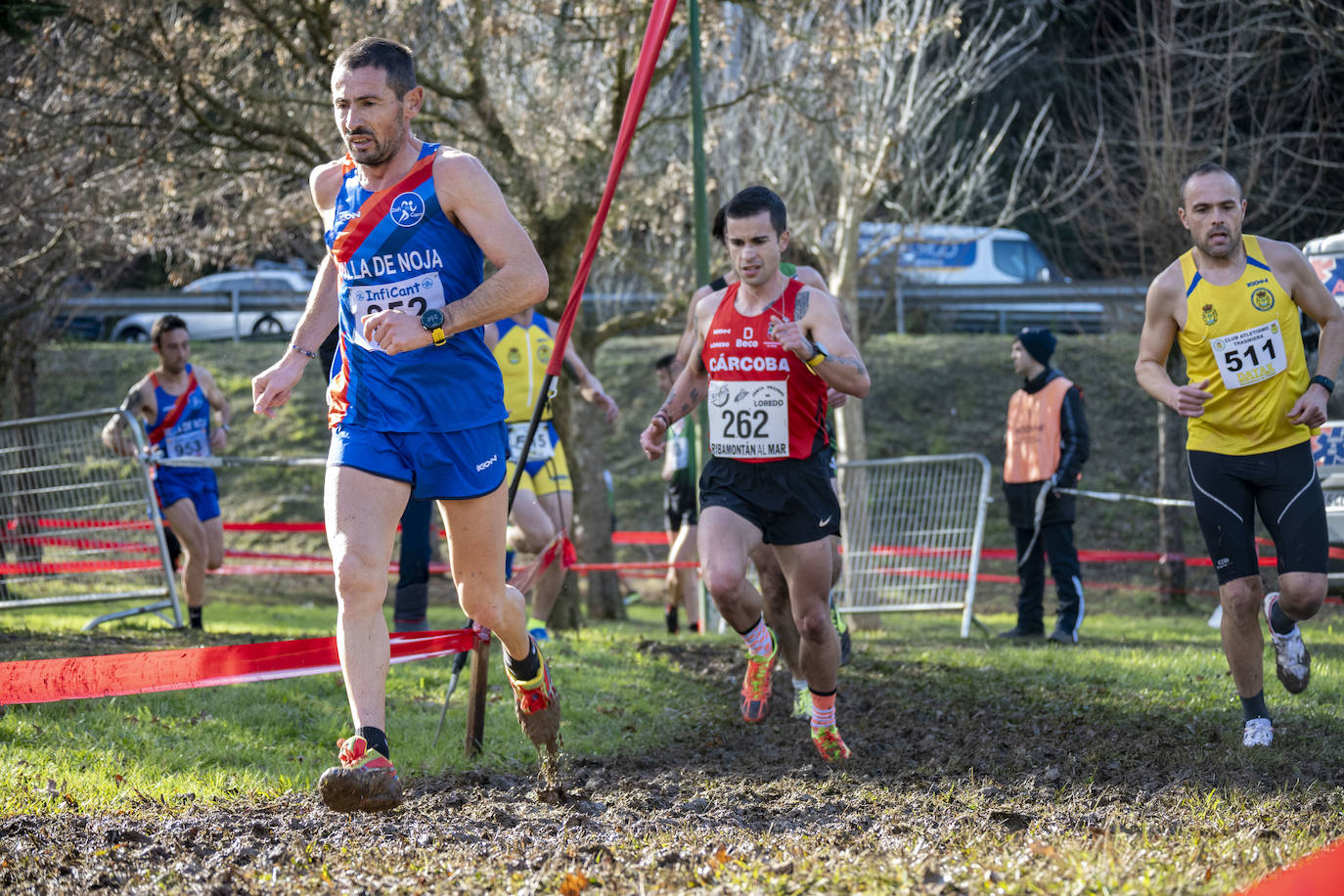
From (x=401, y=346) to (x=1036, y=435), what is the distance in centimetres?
772

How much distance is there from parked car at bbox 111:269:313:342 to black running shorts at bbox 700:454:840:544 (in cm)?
2228

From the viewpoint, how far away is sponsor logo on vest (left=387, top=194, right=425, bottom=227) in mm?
4410

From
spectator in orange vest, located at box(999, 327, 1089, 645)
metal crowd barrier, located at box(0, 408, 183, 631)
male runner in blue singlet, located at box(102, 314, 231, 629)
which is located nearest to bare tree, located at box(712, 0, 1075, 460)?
spectator in orange vest, located at box(999, 327, 1089, 645)

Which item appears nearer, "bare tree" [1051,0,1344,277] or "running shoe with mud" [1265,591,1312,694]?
"running shoe with mud" [1265,591,1312,694]

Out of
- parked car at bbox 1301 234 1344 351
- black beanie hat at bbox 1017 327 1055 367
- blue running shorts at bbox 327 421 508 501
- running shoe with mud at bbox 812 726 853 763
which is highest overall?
parked car at bbox 1301 234 1344 351

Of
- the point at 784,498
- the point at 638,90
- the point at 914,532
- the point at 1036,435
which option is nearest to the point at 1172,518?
the point at 914,532

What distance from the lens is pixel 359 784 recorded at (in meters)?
3.83

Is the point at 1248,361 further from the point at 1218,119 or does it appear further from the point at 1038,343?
the point at 1218,119

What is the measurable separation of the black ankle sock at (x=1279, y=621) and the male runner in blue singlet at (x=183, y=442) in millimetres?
7497

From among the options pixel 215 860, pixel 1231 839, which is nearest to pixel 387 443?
pixel 215 860

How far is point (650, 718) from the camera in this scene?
6887 mm

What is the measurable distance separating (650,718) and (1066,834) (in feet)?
10.1

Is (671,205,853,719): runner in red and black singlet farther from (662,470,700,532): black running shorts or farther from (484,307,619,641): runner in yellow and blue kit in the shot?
(662,470,700,532): black running shorts

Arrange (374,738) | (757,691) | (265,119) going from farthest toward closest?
(265,119), (757,691), (374,738)
